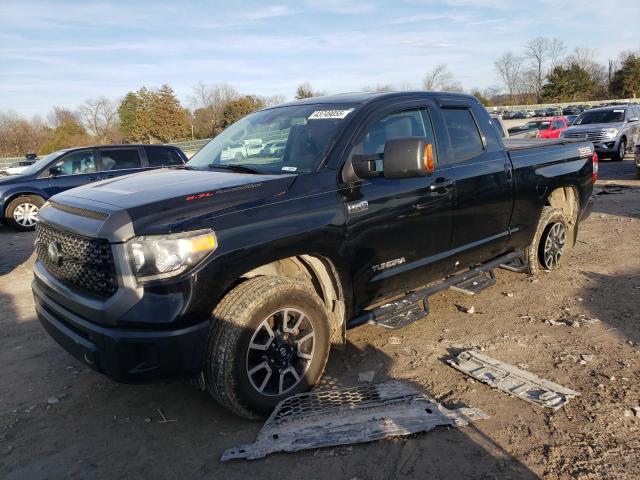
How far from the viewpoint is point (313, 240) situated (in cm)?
319

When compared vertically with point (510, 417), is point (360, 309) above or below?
above

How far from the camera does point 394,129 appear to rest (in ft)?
12.9

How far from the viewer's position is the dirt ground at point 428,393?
271 centimetres

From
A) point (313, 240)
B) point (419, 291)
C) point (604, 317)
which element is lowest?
point (604, 317)

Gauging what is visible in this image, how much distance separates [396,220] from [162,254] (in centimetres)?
175

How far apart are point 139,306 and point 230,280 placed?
1.65ft

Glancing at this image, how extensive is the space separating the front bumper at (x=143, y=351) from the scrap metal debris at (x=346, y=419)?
0.59 metres

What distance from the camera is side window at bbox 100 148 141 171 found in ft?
34.1

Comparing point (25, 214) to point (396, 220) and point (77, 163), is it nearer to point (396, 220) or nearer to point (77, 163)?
Answer: point (77, 163)

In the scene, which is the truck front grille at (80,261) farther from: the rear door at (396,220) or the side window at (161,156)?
the side window at (161,156)

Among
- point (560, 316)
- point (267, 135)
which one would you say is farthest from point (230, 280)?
point (560, 316)

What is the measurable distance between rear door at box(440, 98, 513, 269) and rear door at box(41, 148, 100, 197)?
8.06 metres

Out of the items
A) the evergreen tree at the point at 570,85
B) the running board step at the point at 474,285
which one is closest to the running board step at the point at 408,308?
the running board step at the point at 474,285

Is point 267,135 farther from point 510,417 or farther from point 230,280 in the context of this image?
point 510,417
